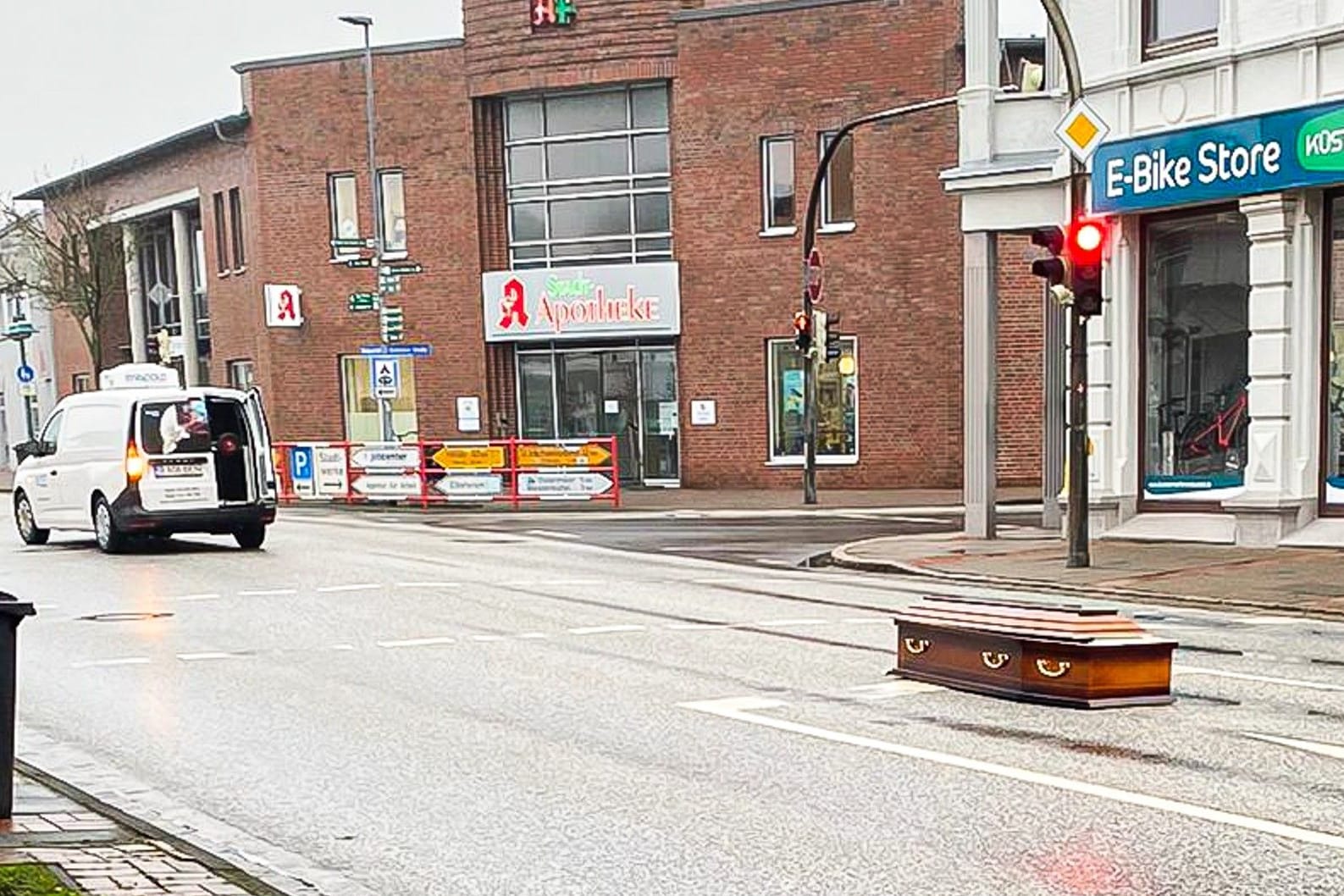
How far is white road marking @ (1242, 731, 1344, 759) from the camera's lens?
25.7ft

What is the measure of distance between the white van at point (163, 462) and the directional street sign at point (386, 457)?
30.6 ft

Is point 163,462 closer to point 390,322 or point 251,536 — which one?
point 251,536

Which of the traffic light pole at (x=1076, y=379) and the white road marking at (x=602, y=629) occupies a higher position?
the traffic light pole at (x=1076, y=379)

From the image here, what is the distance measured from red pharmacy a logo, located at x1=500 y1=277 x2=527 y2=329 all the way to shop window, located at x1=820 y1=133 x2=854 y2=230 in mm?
6855

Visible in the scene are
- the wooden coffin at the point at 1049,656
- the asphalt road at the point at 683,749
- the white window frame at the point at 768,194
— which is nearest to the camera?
the asphalt road at the point at 683,749

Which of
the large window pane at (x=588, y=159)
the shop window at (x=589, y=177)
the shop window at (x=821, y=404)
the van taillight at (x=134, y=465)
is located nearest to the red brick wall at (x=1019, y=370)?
the shop window at (x=821, y=404)

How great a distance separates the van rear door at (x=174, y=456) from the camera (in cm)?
2000

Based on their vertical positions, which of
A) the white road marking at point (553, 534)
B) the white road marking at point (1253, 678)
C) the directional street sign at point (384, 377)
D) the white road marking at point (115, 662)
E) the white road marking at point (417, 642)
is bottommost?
the white road marking at point (553, 534)

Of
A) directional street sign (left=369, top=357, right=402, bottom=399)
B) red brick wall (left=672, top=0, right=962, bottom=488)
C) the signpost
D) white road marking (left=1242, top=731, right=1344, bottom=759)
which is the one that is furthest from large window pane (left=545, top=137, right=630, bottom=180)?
white road marking (left=1242, top=731, right=1344, bottom=759)

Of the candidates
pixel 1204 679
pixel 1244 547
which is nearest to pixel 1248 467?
pixel 1244 547

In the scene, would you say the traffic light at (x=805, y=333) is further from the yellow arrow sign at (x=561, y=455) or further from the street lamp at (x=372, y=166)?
the street lamp at (x=372, y=166)

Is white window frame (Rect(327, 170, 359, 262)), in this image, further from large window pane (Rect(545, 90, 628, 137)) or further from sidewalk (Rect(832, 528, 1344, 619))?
sidewalk (Rect(832, 528, 1344, 619))

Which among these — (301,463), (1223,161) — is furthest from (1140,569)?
(301,463)

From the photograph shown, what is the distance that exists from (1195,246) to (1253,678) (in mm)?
10322
